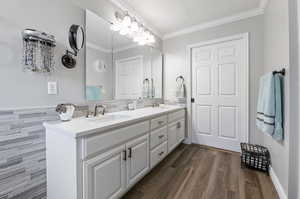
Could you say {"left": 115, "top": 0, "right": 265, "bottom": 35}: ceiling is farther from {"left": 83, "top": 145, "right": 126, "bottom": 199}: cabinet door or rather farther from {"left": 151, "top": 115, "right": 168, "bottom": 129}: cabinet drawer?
{"left": 83, "top": 145, "right": 126, "bottom": 199}: cabinet door

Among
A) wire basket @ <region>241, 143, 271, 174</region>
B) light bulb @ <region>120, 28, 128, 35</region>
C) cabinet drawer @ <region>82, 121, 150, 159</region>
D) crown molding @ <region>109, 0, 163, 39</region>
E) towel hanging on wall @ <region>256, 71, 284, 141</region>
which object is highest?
crown molding @ <region>109, 0, 163, 39</region>

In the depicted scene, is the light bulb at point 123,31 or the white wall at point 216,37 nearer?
the light bulb at point 123,31

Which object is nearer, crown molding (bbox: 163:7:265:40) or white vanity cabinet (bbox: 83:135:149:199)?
white vanity cabinet (bbox: 83:135:149:199)

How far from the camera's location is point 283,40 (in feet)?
4.54

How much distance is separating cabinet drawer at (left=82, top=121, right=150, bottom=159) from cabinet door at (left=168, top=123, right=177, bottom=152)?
0.79m

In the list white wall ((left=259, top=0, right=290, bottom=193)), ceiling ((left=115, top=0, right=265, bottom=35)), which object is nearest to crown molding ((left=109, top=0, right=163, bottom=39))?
ceiling ((left=115, top=0, right=265, bottom=35))

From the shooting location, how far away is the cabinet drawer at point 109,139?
995 millimetres

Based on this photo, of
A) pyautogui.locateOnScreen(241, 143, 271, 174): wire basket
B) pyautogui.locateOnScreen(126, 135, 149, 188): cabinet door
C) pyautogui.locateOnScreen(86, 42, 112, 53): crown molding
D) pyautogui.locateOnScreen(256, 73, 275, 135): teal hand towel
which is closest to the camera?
pyautogui.locateOnScreen(126, 135, 149, 188): cabinet door

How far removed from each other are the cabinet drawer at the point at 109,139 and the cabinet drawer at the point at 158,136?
254 mm

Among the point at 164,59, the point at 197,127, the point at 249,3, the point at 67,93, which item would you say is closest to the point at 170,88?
the point at 164,59

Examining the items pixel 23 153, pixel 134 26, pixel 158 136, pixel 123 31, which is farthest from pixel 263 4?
pixel 23 153

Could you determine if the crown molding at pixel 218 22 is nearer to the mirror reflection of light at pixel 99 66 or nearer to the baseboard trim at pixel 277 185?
the mirror reflection of light at pixel 99 66

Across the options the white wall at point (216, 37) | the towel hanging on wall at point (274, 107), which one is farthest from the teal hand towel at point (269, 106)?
the white wall at point (216, 37)

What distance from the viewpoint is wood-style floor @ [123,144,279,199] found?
147cm
